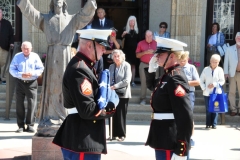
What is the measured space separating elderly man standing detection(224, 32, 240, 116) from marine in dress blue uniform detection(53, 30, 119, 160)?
21.7 feet

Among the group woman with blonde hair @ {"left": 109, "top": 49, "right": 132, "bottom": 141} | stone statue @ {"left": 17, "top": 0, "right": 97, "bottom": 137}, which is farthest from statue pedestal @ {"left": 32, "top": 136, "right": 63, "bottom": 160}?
woman with blonde hair @ {"left": 109, "top": 49, "right": 132, "bottom": 141}

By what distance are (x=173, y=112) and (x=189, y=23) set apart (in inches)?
285

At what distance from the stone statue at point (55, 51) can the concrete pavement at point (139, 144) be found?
0.71m

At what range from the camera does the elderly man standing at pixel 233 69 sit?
978 centimetres

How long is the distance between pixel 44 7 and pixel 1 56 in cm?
166

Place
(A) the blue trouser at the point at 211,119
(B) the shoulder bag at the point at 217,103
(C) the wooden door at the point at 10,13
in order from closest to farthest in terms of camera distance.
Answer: (B) the shoulder bag at the point at 217,103
(A) the blue trouser at the point at 211,119
(C) the wooden door at the point at 10,13

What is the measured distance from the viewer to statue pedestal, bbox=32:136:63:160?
5.89 m

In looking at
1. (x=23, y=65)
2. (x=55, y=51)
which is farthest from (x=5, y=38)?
(x=55, y=51)

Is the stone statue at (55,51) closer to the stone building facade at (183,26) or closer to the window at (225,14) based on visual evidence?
the stone building facade at (183,26)

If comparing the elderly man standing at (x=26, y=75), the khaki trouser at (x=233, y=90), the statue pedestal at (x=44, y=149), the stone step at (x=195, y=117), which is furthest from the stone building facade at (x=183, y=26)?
the statue pedestal at (x=44, y=149)

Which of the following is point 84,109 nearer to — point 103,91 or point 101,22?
point 103,91

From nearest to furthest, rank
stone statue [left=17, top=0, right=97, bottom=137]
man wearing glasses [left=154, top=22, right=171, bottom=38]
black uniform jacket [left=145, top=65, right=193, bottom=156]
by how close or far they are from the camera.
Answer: black uniform jacket [left=145, top=65, right=193, bottom=156] < stone statue [left=17, top=0, right=97, bottom=137] < man wearing glasses [left=154, top=22, right=171, bottom=38]

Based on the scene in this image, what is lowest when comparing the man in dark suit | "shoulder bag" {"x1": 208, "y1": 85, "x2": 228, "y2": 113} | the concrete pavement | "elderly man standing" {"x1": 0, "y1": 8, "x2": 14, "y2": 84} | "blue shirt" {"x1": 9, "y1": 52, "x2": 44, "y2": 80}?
the concrete pavement

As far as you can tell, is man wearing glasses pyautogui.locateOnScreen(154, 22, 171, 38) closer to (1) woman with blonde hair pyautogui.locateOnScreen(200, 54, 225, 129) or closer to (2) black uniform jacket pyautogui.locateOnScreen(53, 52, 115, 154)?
(1) woman with blonde hair pyautogui.locateOnScreen(200, 54, 225, 129)
